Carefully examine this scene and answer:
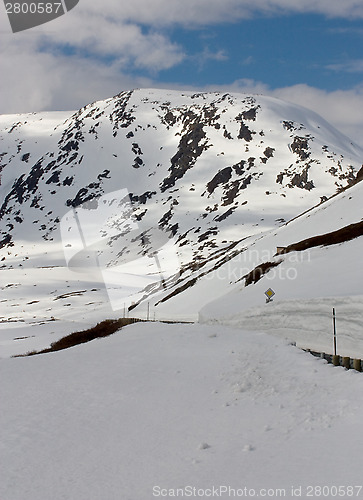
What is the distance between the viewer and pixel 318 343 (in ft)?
62.0

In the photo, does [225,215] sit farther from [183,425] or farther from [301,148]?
[183,425]

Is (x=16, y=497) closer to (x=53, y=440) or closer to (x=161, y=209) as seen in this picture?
(x=53, y=440)

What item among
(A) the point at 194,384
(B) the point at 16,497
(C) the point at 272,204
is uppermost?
(C) the point at 272,204

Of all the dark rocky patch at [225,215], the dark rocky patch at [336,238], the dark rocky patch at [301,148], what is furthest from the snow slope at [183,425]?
the dark rocky patch at [301,148]

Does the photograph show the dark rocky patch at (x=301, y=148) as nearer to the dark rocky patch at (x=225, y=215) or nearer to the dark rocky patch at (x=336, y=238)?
the dark rocky patch at (x=225, y=215)

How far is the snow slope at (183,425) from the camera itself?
329 inches

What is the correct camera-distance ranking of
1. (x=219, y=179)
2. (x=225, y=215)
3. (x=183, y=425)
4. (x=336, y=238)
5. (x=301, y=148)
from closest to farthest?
1. (x=183, y=425)
2. (x=336, y=238)
3. (x=225, y=215)
4. (x=301, y=148)
5. (x=219, y=179)

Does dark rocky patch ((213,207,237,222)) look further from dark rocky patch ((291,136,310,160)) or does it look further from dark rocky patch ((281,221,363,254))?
dark rocky patch ((281,221,363,254))

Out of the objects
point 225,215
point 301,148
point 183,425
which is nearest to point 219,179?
point 301,148

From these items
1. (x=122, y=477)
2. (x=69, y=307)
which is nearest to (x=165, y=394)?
(x=122, y=477)

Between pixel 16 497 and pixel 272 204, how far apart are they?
155 meters

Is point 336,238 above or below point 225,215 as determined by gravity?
below

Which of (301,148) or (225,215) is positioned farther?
(301,148)

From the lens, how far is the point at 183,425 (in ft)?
36.7
